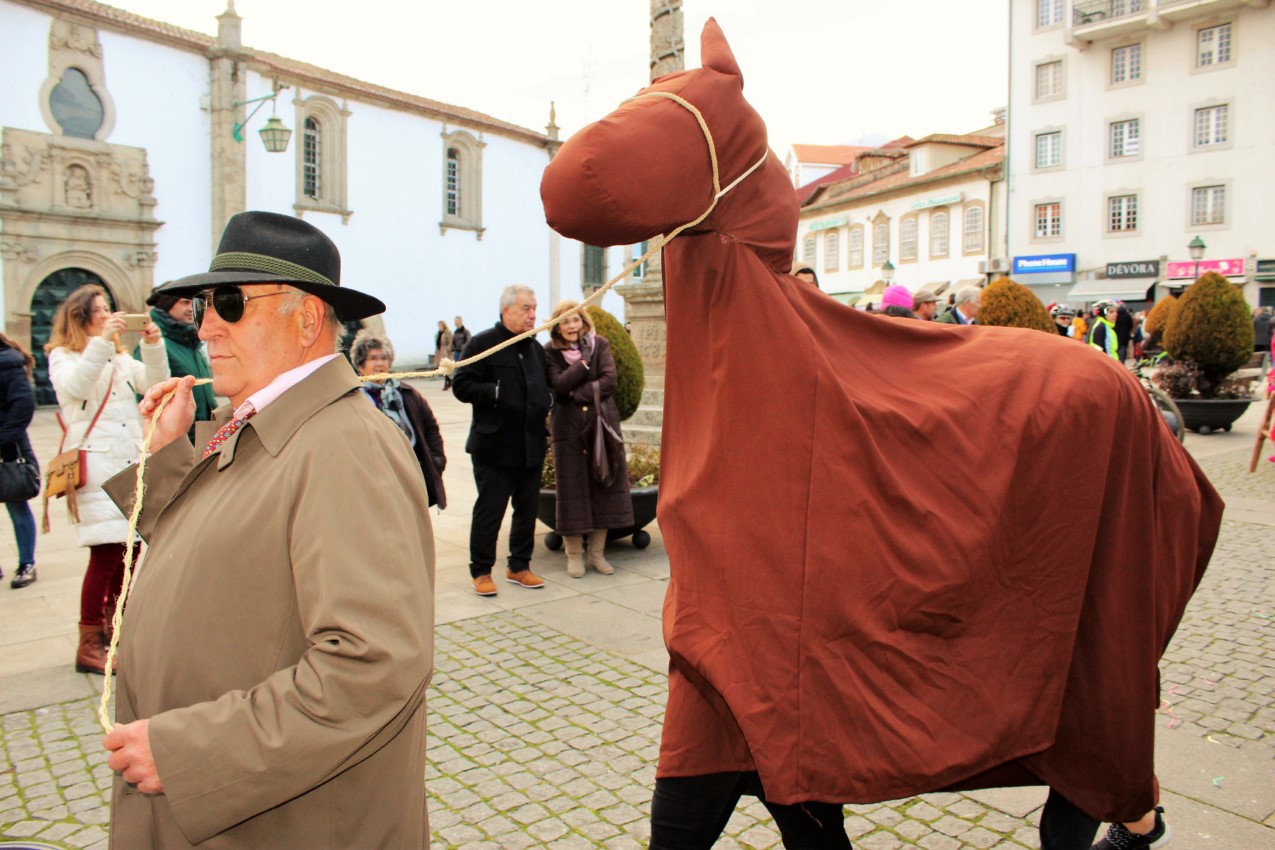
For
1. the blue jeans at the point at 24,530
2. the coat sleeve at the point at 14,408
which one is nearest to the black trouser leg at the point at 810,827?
the coat sleeve at the point at 14,408

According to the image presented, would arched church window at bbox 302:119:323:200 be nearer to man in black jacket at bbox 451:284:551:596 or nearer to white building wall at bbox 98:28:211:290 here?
white building wall at bbox 98:28:211:290

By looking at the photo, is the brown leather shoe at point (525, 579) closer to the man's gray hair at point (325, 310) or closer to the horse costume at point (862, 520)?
the horse costume at point (862, 520)

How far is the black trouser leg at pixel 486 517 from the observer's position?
243 inches

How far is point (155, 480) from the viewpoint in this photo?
214cm

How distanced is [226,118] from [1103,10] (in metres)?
30.6

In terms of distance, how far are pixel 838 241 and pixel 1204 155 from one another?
16556mm

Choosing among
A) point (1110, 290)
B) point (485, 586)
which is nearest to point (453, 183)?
point (1110, 290)

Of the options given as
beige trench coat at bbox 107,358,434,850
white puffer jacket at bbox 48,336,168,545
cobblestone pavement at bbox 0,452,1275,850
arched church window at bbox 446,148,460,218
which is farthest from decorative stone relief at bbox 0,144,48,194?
beige trench coat at bbox 107,358,434,850

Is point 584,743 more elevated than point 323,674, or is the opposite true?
point 323,674

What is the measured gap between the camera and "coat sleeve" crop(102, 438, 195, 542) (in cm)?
213

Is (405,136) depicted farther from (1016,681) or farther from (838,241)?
(1016,681)

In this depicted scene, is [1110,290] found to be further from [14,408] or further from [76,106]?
[14,408]

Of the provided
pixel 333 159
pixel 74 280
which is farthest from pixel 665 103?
pixel 333 159

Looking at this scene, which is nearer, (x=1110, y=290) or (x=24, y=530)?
(x=24, y=530)
